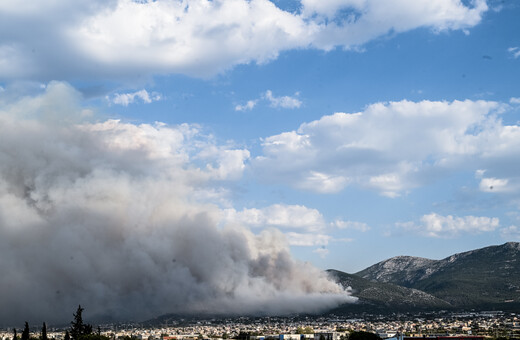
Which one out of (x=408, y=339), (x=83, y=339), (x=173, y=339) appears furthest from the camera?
(x=173, y=339)

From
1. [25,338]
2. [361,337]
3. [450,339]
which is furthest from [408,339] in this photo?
[25,338]

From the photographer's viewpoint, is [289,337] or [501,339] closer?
[501,339]

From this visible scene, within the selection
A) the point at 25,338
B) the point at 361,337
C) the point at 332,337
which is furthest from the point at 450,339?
the point at 25,338

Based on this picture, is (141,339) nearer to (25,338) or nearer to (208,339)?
(208,339)

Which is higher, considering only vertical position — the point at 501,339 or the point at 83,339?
the point at 83,339

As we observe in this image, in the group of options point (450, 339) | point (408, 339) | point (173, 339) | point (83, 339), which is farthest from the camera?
point (173, 339)

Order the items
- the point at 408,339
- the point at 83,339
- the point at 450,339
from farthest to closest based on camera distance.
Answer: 1. the point at 408,339
2. the point at 450,339
3. the point at 83,339

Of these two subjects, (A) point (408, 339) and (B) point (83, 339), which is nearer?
(B) point (83, 339)

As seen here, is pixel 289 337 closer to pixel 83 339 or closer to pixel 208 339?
pixel 208 339

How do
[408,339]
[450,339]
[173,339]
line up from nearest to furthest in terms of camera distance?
[450,339], [408,339], [173,339]
